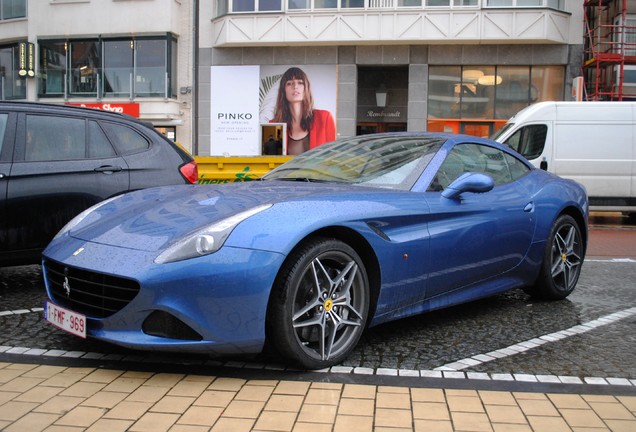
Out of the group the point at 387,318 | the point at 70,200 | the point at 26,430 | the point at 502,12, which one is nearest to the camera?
the point at 26,430

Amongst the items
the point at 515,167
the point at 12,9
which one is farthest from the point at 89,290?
the point at 12,9

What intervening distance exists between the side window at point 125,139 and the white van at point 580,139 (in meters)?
9.50

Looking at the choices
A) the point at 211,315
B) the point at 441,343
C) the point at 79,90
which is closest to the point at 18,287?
the point at 211,315

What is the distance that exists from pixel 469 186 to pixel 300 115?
1953cm

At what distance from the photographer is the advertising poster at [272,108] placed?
23188mm

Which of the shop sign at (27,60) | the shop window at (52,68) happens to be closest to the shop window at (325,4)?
the shop window at (52,68)

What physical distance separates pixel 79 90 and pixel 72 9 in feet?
10.1

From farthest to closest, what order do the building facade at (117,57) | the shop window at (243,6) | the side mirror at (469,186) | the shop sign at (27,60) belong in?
the shop sign at (27,60), the building facade at (117,57), the shop window at (243,6), the side mirror at (469,186)

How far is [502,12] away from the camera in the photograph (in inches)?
843

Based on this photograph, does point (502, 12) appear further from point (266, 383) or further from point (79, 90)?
point (266, 383)

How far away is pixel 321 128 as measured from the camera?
23.2 m

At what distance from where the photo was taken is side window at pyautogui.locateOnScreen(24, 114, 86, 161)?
5234 mm

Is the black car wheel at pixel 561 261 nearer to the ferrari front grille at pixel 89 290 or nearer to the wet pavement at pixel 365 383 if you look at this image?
the wet pavement at pixel 365 383

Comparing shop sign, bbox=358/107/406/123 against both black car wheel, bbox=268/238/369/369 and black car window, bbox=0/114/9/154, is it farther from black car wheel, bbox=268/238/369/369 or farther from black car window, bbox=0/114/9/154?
black car wheel, bbox=268/238/369/369
